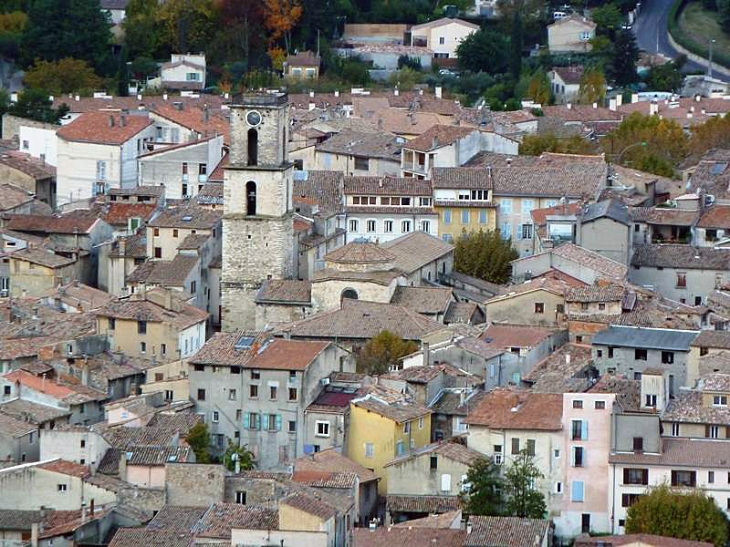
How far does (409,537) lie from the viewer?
236ft

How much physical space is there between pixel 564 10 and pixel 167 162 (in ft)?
170

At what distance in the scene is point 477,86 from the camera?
14000 centimetres

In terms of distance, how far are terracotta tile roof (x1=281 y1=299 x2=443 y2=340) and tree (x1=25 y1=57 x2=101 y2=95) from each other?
4505cm

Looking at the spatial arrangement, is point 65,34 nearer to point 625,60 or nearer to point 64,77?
point 64,77

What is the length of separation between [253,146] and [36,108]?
27.1 metres

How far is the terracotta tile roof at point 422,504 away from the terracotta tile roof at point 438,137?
3281cm

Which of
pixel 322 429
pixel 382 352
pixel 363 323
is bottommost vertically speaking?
pixel 322 429

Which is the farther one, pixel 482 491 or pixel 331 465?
pixel 331 465

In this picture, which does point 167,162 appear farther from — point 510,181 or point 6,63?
point 6,63

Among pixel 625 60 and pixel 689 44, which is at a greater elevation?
pixel 625 60

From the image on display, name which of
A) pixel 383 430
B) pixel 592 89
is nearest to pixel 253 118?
pixel 383 430

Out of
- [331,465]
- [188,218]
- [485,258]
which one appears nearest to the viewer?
[331,465]

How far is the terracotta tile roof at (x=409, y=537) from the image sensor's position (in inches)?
2813

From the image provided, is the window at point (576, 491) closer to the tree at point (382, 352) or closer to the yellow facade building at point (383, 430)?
the yellow facade building at point (383, 430)
